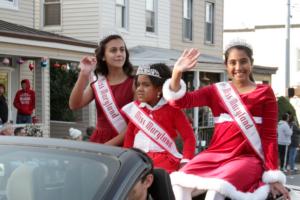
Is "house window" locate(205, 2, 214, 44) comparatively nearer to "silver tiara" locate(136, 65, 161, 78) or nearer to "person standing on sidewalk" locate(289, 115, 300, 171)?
"person standing on sidewalk" locate(289, 115, 300, 171)

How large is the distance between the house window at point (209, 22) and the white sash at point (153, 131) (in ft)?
73.6

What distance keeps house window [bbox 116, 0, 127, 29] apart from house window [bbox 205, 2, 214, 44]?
6386mm

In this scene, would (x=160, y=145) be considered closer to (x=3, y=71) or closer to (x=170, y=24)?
(x=3, y=71)

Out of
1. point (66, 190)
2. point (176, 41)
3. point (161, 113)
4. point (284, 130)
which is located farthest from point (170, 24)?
point (66, 190)

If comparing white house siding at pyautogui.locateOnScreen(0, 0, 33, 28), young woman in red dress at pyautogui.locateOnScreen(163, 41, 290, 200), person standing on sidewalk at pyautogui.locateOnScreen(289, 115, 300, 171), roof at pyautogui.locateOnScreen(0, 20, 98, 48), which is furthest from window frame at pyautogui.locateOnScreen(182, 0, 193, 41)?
young woman in red dress at pyautogui.locateOnScreen(163, 41, 290, 200)

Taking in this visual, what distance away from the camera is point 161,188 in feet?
11.1

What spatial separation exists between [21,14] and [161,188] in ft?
51.6

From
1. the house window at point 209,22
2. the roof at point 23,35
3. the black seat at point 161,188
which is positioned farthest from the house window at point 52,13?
the black seat at point 161,188

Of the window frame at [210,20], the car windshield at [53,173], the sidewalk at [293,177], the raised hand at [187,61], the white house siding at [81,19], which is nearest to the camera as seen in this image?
the car windshield at [53,173]

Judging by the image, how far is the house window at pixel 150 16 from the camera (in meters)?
22.7

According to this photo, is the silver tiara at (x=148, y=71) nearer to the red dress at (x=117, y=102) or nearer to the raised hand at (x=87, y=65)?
the red dress at (x=117, y=102)

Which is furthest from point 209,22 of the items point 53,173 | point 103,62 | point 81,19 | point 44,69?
point 53,173

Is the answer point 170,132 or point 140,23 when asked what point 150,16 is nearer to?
point 140,23

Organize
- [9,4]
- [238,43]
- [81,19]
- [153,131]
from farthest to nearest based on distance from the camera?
[81,19]
[9,4]
[153,131]
[238,43]
